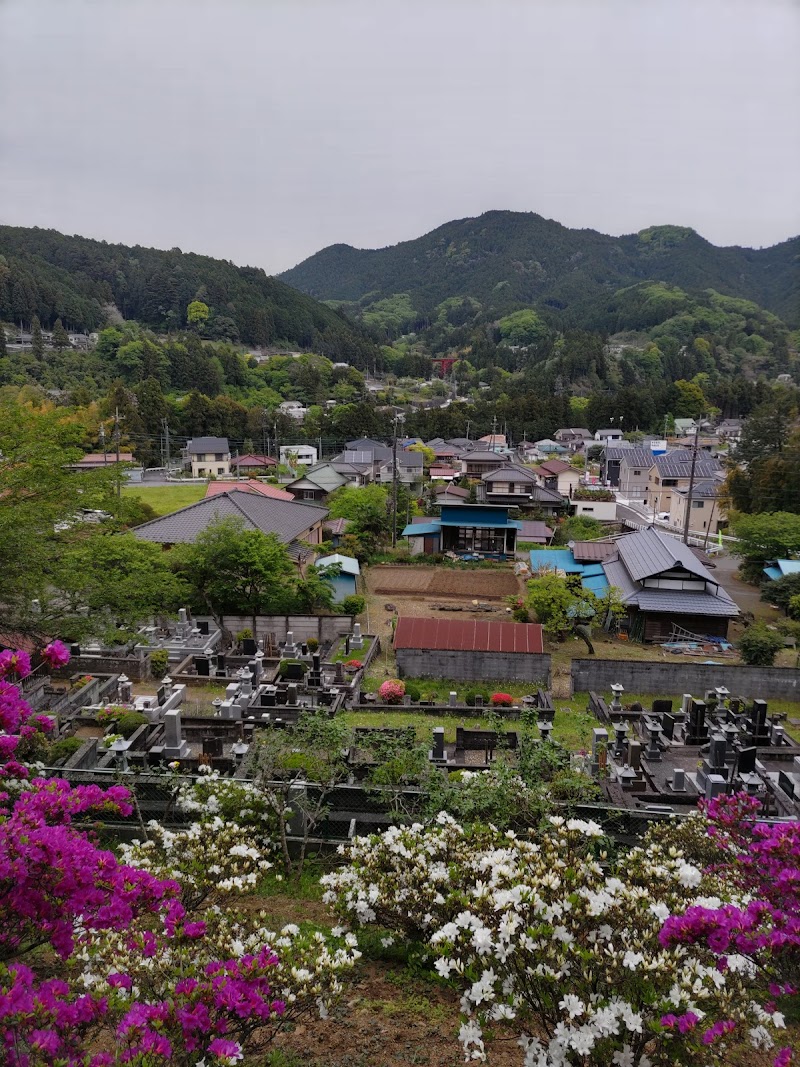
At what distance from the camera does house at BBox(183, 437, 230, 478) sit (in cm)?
6056

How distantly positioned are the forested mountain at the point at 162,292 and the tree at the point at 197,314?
1.18 m

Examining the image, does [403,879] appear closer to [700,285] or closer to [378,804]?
[378,804]

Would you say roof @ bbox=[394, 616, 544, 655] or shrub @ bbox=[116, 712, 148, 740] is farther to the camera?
roof @ bbox=[394, 616, 544, 655]

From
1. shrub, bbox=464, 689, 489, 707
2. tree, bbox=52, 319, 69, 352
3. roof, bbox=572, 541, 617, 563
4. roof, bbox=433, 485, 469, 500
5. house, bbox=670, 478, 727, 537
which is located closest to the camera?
shrub, bbox=464, 689, 489, 707

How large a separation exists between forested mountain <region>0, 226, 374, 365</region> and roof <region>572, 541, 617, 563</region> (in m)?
103

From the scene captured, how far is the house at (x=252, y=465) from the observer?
6101cm

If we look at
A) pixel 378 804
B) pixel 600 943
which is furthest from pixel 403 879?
pixel 378 804

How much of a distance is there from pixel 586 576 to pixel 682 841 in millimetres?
19131

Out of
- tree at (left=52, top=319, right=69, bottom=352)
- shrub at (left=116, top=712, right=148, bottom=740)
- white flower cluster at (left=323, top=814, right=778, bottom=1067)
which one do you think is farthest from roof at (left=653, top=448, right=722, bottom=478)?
tree at (left=52, top=319, right=69, bottom=352)

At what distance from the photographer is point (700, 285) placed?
185 metres

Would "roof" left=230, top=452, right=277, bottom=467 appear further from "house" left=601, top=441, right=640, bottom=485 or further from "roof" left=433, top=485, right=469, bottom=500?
"house" left=601, top=441, right=640, bottom=485

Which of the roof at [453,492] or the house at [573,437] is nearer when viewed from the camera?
the roof at [453,492]

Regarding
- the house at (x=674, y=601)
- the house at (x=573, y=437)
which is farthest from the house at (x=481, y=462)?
the house at (x=674, y=601)

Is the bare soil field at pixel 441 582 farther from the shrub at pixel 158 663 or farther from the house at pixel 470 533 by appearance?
the shrub at pixel 158 663
